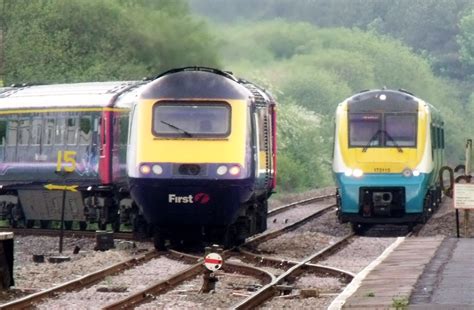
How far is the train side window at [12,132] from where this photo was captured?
2845 cm

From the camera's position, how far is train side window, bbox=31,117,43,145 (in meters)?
28.0

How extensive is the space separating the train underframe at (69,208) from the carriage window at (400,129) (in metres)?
5.12

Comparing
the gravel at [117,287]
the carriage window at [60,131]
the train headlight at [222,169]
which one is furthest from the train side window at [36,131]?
the gravel at [117,287]

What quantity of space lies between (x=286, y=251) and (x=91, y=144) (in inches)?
222

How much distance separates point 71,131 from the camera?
27.3 m

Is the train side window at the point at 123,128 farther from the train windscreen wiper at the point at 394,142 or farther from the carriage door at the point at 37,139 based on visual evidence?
the train windscreen wiper at the point at 394,142

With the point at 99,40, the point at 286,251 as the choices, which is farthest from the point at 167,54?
the point at 286,251

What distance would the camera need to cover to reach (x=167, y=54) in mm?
53094

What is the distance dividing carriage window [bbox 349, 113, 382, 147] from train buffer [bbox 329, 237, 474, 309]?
641 cm

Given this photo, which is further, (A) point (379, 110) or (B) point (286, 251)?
(A) point (379, 110)

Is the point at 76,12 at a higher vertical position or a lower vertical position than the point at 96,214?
higher

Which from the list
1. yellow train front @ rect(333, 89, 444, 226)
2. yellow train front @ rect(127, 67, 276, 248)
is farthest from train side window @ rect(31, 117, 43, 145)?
yellow train front @ rect(127, 67, 276, 248)

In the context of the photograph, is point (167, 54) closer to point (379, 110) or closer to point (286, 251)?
point (379, 110)

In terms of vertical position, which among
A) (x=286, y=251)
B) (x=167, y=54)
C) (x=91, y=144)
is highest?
(x=167, y=54)
